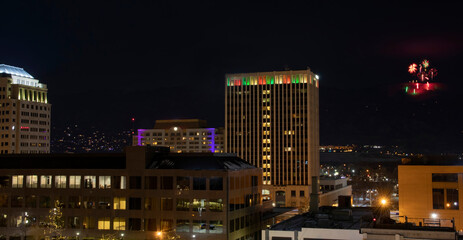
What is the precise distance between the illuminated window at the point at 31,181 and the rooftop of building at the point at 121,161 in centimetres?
200

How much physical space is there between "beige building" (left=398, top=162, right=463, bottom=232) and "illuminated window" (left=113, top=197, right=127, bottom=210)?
48.5 metres

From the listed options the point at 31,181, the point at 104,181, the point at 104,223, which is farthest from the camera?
the point at 31,181

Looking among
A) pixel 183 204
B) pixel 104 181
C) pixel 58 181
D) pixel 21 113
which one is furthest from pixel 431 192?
pixel 21 113

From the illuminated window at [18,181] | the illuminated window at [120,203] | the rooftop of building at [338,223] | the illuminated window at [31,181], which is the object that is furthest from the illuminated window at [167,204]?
the illuminated window at [18,181]

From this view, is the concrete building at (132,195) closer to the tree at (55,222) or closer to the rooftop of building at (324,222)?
the tree at (55,222)

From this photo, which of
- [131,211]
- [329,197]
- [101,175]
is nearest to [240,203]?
[131,211]

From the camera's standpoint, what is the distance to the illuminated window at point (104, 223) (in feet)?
282

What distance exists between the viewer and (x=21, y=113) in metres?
188

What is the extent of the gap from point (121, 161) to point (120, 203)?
7.46m

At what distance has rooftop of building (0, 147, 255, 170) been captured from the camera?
86500 mm

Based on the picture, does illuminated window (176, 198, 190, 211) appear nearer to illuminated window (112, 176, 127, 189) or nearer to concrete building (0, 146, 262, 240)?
concrete building (0, 146, 262, 240)

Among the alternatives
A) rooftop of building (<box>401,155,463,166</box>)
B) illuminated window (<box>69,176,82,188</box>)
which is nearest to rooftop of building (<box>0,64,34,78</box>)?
illuminated window (<box>69,176,82,188</box>)

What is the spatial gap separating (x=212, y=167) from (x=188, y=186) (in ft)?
16.8

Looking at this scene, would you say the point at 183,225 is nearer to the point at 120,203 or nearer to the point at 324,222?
the point at 120,203
